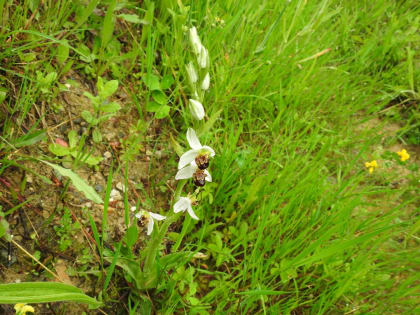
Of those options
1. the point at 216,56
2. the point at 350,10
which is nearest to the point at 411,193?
the point at 216,56

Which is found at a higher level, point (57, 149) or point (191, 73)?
point (191, 73)

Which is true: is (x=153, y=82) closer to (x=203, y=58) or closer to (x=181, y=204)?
(x=203, y=58)

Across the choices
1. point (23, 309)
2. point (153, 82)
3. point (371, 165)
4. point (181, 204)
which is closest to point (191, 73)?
point (181, 204)

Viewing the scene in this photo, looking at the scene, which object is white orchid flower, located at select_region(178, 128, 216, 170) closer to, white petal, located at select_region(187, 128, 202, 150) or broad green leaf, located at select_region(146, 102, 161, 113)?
white petal, located at select_region(187, 128, 202, 150)

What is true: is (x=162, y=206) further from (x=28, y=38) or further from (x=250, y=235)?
(x=28, y=38)

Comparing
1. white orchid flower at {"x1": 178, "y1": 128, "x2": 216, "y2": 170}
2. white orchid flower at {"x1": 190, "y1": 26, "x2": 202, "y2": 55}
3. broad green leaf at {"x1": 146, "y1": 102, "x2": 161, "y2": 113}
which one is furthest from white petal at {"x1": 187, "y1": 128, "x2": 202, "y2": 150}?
broad green leaf at {"x1": 146, "y1": 102, "x2": 161, "y2": 113}

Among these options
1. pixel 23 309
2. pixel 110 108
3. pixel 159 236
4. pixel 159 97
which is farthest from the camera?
pixel 159 97
